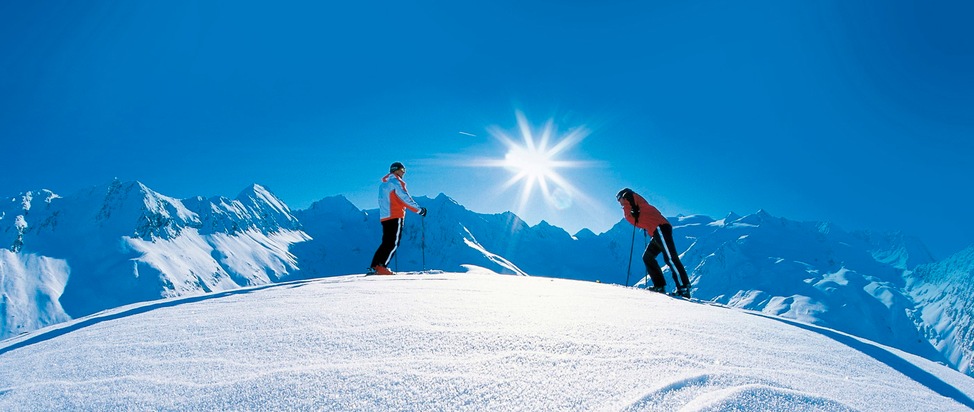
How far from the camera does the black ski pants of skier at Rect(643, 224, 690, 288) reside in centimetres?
984

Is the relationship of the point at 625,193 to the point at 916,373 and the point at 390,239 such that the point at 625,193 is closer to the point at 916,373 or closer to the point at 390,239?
the point at 390,239

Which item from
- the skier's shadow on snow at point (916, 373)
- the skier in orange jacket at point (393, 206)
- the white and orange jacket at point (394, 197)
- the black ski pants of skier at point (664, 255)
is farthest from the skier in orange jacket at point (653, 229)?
the skier's shadow on snow at point (916, 373)

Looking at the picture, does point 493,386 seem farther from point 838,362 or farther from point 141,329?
point 141,329

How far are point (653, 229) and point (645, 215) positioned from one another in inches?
14.8

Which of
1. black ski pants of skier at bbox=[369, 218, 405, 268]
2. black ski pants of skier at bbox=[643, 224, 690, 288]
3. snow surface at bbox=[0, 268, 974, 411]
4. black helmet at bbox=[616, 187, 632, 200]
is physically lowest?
snow surface at bbox=[0, 268, 974, 411]

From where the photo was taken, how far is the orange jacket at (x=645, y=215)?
10055 mm

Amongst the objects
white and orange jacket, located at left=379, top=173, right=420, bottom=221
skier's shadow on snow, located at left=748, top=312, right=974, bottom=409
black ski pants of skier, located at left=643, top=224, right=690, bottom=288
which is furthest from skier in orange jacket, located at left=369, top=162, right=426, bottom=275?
skier's shadow on snow, located at left=748, top=312, right=974, bottom=409

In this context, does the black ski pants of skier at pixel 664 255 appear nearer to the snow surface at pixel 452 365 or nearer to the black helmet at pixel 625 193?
the black helmet at pixel 625 193

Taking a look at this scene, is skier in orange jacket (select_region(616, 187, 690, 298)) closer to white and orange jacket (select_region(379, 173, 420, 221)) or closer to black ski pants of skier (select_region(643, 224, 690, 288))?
black ski pants of skier (select_region(643, 224, 690, 288))

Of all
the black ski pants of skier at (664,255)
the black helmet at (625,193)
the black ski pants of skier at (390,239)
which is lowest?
the black ski pants of skier at (664,255)

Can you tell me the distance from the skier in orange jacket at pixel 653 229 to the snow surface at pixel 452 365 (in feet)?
18.7

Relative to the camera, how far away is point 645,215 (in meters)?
10.2

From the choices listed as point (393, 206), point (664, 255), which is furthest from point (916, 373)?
point (393, 206)

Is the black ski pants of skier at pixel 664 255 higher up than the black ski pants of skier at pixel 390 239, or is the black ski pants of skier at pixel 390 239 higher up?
the black ski pants of skier at pixel 390 239
